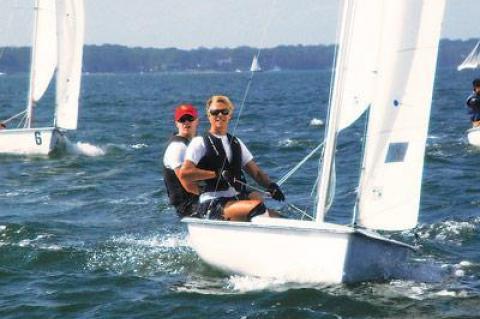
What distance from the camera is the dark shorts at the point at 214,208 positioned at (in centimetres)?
912

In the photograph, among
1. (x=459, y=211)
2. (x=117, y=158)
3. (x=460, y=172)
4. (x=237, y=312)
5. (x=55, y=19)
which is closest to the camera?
(x=237, y=312)

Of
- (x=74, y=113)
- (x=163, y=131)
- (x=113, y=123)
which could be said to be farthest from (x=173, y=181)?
(x=113, y=123)

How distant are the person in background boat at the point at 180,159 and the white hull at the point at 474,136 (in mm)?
12185

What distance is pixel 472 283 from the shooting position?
358 inches

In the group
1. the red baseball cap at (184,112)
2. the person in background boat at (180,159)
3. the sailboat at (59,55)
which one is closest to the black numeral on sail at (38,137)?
the sailboat at (59,55)

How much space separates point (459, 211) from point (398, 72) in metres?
5.32

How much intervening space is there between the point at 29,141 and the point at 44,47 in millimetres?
3324

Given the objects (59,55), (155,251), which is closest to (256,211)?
(155,251)

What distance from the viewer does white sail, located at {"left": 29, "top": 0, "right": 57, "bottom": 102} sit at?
77.4 ft

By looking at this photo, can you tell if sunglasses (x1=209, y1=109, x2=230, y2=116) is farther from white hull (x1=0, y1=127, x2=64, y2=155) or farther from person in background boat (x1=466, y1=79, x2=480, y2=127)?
white hull (x1=0, y1=127, x2=64, y2=155)

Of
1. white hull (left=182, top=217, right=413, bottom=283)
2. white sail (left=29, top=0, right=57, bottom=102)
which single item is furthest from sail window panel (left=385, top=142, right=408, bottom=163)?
white sail (left=29, top=0, right=57, bottom=102)

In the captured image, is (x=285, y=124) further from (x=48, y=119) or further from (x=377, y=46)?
(x=377, y=46)

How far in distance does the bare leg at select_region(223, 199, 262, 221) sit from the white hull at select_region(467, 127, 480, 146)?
41.1ft

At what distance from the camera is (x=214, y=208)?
917 cm
